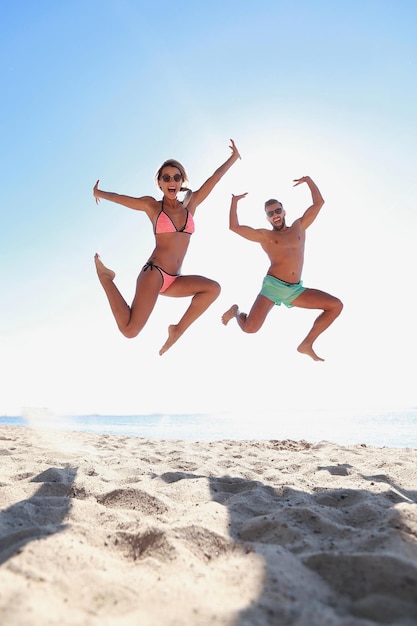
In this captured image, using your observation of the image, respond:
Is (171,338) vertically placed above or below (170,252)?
below

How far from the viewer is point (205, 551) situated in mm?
2016

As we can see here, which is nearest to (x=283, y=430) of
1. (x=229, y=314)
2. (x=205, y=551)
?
(x=229, y=314)

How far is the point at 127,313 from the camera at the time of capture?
3910 mm

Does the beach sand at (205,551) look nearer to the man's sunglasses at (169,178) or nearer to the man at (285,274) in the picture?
the man at (285,274)

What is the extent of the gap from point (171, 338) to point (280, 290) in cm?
169

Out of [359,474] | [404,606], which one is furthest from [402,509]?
[359,474]

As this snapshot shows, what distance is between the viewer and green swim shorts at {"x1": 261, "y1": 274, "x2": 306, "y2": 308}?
17.7 feet

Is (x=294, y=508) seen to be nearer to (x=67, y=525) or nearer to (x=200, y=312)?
(x=67, y=525)

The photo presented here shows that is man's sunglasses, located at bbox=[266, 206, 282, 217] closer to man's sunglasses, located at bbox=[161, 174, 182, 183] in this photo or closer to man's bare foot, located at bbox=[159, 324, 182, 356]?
man's sunglasses, located at bbox=[161, 174, 182, 183]

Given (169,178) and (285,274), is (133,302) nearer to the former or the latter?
(169,178)

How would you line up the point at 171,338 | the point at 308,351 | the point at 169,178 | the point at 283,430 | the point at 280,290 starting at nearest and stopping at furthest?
Answer: the point at 171,338 < the point at 169,178 < the point at 308,351 < the point at 280,290 < the point at 283,430

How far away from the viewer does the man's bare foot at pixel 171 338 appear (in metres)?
4.37

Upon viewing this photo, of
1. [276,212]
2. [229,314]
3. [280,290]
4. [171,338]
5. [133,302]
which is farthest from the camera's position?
[229,314]

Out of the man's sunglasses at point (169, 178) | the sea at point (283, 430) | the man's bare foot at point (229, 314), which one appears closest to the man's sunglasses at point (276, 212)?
the man's bare foot at point (229, 314)
